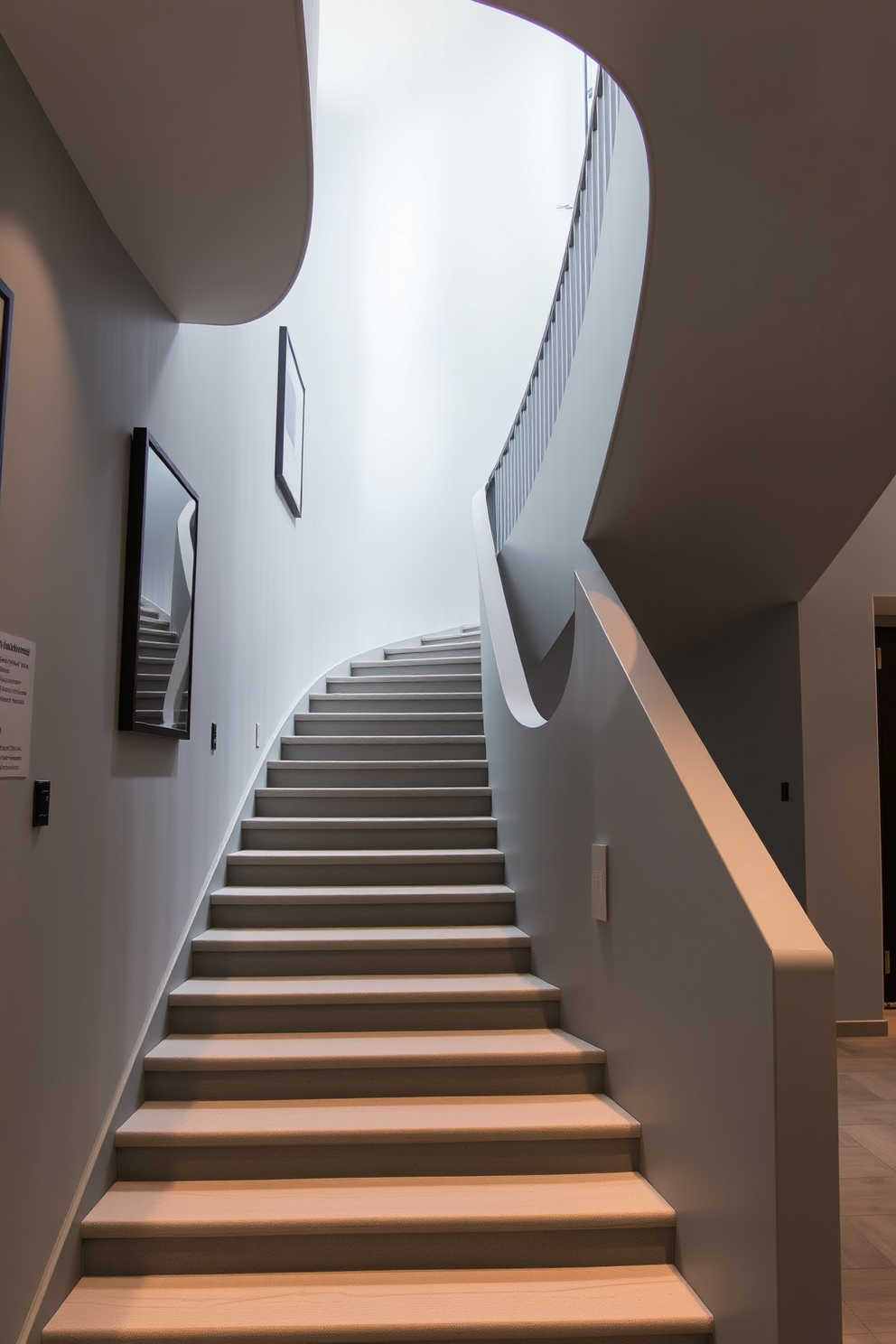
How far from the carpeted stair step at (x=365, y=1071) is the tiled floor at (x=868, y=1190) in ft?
2.72

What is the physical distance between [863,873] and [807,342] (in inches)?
121

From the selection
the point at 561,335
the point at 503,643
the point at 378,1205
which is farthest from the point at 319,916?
the point at 561,335

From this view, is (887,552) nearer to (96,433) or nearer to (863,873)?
(863,873)

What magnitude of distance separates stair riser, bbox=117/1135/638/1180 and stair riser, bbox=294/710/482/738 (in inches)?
111

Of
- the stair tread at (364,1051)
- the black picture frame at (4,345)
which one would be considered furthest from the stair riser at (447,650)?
the black picture frame at (4,345)

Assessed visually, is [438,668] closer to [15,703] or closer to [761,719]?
[761,719]

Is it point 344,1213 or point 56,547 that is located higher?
point 56,547

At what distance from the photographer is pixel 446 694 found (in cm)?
557

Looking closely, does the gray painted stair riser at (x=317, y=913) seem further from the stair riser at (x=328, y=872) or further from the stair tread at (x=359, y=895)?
the stair riser at (x=328, y=872)

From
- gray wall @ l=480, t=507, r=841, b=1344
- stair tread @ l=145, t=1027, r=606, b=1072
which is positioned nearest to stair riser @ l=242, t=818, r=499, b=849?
gray wall @ l=480, t=507, r=841, b=1344

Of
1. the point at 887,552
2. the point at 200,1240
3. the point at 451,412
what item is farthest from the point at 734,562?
the point at 451,412

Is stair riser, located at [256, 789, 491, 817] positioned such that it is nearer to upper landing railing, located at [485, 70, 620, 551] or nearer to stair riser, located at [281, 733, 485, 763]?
stair riser, located at [281, 733, 485, 763]

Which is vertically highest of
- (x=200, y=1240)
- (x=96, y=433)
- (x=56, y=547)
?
(x=96, y=433)

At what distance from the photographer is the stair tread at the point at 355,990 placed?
320 cm
